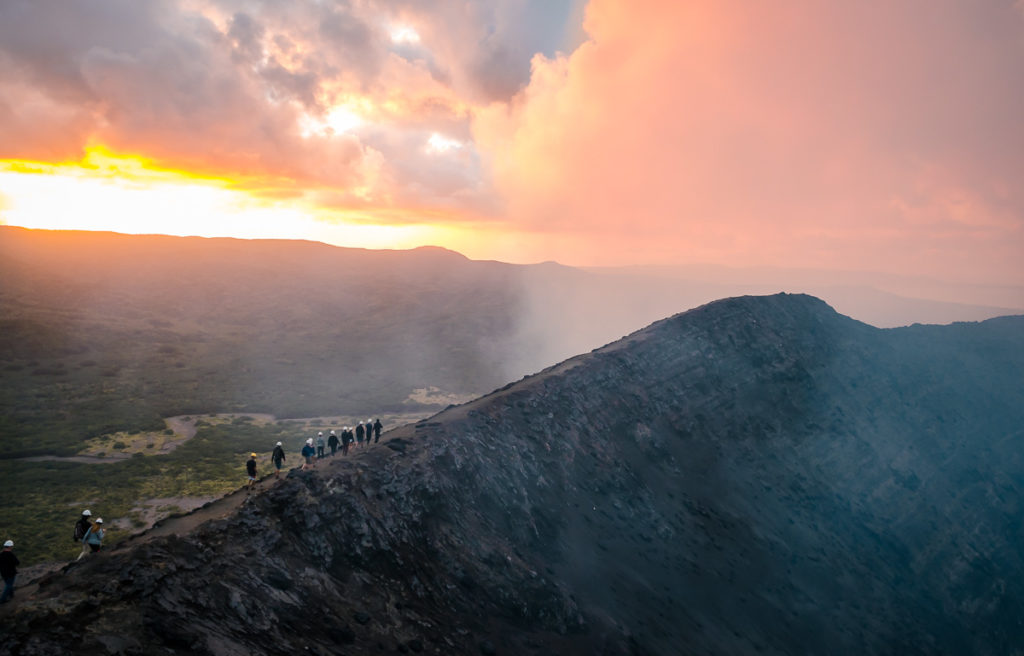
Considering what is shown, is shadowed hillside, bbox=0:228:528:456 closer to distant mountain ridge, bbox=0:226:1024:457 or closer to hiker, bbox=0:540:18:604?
distant mountain ridge, bbox=0:226:1024:457

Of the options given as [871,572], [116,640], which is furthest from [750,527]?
[116,640]

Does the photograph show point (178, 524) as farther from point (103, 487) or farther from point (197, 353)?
point (197, 353)

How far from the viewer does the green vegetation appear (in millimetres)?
38353

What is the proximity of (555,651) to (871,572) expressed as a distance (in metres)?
36.1

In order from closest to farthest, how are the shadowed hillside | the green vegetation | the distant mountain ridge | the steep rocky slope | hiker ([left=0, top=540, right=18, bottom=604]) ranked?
hiker ([left=0, top=540, right=18, bottom=604]) → the steep rocky slope → the green vegetation → the shadowed hillside → the distant mountain ridge

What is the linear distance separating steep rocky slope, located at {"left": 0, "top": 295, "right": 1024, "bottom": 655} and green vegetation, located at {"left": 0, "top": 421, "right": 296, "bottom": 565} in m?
25.3

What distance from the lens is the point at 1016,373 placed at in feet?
253

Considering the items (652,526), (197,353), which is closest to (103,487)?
(652,526)

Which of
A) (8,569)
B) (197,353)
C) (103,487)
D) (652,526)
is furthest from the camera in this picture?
(197,353)

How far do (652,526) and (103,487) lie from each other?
5062 cm

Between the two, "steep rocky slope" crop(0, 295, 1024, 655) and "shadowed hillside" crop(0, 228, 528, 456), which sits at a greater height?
"steep rocky slope" crop(0, 295, 1024, 655)

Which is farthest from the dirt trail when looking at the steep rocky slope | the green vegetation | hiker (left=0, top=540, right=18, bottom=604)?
the green vegetation

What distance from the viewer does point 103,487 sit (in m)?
50.8

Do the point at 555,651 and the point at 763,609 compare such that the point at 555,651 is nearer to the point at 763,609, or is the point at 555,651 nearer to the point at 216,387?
the point at 763,609
